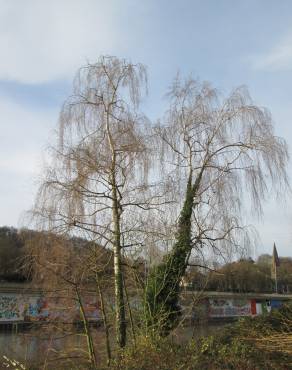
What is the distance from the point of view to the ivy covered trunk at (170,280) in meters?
11.0

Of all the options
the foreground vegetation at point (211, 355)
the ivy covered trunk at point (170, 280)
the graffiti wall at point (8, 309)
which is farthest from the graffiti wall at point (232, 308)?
the foreground vegetation at point (211, 355)

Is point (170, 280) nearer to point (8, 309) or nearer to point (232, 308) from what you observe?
point (8, 309)

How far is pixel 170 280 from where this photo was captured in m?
12.3

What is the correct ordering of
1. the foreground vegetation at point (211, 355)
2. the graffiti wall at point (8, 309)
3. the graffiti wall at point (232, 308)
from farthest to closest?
the graffiti wall at point (232, 308) < the graffiti wall at point (8, 309) < the foreground vegetation at point (211, 355)

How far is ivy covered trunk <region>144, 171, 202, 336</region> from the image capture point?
433 inches

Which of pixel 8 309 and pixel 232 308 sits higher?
pixel 8 309

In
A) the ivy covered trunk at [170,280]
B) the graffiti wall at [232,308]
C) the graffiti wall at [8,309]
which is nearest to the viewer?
the ivy covered trunk at [170,280]

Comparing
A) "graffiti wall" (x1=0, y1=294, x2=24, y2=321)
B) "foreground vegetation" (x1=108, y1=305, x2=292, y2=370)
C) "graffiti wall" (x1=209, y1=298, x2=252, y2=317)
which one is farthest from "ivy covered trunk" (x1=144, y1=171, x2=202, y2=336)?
"graffiti wall" (x1=209, y1=298, x2=252, y2=317)

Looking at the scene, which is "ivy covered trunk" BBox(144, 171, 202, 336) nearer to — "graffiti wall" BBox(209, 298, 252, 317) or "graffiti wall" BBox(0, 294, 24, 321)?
"graffiti wall" BBox(0, 294, 24, 321)

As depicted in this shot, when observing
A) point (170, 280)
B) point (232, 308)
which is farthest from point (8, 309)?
point (232, 308)

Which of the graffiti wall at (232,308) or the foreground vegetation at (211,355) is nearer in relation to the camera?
the foreground vegetation at (211,355)

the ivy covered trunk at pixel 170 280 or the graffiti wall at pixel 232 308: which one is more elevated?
the ivy covered trunk at pixel 170 280

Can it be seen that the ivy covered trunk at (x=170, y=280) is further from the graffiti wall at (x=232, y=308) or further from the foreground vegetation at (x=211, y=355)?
the graffiti wall at (x=232, y=308)

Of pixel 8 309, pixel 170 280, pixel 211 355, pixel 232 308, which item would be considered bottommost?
pixel 232 308
